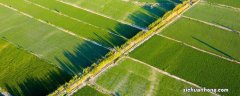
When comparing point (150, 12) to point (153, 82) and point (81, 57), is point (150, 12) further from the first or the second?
point (153, 82)

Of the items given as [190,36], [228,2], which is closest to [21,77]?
[190,36]

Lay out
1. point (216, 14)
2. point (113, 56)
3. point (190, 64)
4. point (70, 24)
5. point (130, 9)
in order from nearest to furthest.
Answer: point (190, 64), point (113, 56), point (216, 14), point (70, 24), point (130, 9)

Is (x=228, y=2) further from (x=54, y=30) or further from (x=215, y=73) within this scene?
(x=54, y=30)

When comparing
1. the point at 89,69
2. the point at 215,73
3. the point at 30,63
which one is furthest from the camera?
the point at 30,63

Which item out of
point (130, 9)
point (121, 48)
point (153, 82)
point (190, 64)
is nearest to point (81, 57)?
point (121, 48)

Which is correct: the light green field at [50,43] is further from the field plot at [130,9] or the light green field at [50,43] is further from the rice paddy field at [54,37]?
the field plot at [130,9]
